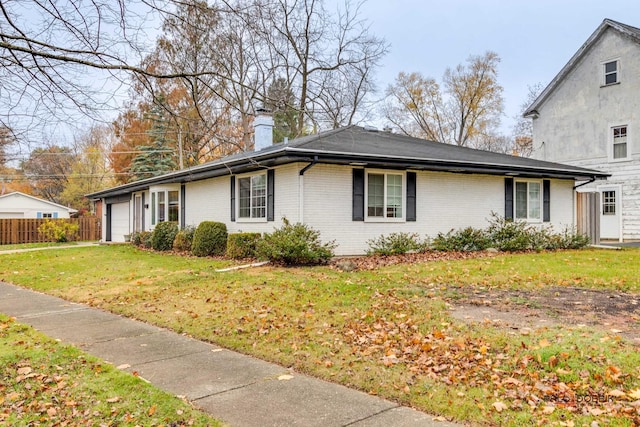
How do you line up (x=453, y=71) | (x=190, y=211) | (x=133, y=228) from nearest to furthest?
(x=190, y=211), (x=133, y=228), (x=453, y=71)

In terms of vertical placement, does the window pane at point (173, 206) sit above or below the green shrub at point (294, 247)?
above

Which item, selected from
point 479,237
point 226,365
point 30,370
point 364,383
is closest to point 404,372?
point 364,383

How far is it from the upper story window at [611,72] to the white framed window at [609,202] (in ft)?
15.0

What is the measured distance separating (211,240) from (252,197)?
1.85 m

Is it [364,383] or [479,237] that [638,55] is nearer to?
[479,237]

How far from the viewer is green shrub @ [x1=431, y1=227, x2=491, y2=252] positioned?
45.9 feet

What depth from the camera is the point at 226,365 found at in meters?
4.54

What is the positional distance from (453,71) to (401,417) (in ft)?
117

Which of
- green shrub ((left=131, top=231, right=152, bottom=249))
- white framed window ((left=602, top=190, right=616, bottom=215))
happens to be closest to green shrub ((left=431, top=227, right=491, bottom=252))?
white framed window ((left=602, top=190, right=616, bottom=215))

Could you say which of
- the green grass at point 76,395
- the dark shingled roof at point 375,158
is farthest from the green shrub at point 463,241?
the green grass at point 76,395

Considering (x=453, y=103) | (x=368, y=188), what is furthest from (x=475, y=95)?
(x=368, y=188)

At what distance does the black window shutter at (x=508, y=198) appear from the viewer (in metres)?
15.4

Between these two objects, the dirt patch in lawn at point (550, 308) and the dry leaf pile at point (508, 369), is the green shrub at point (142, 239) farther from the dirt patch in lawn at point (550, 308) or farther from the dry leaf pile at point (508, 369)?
the dry leaf pile at point (508, 369)

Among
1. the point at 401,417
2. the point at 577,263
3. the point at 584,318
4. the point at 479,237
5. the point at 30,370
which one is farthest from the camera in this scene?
the point at 479,237
